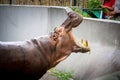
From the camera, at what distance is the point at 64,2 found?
12188mm

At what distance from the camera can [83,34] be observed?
7230 millimetres

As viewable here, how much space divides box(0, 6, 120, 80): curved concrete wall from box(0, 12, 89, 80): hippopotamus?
2.49 meters

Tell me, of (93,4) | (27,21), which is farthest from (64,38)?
(93,4)

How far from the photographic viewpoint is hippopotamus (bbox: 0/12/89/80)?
3.09 metres

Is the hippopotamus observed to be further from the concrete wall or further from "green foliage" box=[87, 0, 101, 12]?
"green foliage" box=[87, 0, 101, 12]

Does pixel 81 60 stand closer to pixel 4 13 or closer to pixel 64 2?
pixel 4 13

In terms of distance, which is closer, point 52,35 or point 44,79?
point 52,35

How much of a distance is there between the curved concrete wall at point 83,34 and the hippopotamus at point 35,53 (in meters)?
2.49

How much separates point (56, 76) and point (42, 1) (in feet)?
15.9

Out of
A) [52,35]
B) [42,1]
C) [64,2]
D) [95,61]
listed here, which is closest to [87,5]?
[64,2]

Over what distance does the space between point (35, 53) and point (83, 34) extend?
13.5 ft

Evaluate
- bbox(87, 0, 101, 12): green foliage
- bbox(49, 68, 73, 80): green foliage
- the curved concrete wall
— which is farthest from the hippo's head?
bbox(87, 0, 101, 12): green foliage

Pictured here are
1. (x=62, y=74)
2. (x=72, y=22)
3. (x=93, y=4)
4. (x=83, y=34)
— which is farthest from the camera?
(x=93, y=4)

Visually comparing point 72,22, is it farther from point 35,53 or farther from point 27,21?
point 27,21
